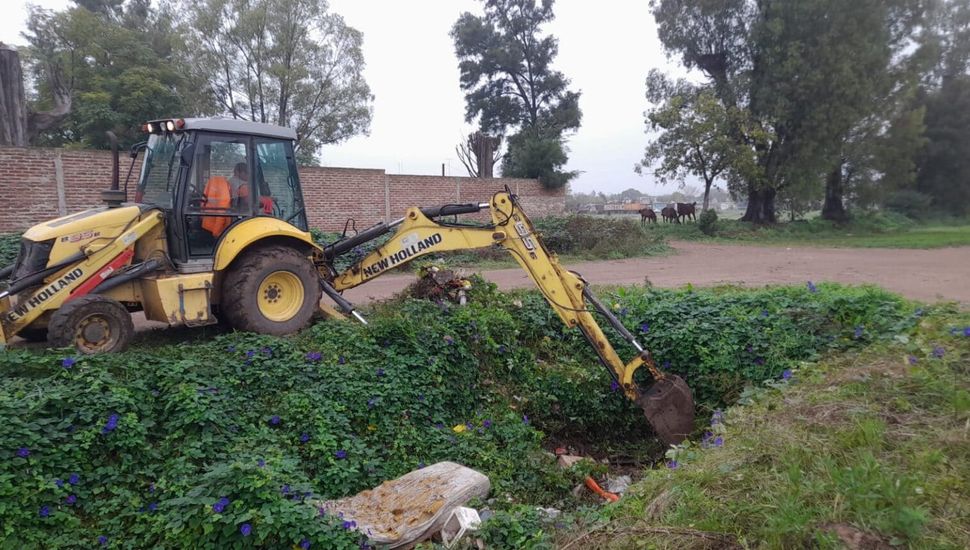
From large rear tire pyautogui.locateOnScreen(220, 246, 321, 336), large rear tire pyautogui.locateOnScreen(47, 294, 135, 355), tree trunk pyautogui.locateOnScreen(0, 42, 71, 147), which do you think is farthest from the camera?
tree trunk pyautogui.locateOnScreen(0, 42, 71, 147)

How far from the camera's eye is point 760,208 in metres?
29.4

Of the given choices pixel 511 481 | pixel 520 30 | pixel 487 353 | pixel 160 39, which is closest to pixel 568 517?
pixel 511 481

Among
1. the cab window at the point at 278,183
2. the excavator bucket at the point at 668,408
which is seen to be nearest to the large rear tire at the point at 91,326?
the cab window at the point at 278,183

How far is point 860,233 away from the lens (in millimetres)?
28750

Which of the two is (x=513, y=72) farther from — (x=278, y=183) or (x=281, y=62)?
(x=278, y=183)

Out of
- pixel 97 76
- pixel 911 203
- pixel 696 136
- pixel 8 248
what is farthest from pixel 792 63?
pixel 97 76

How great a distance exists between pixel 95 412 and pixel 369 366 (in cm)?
220

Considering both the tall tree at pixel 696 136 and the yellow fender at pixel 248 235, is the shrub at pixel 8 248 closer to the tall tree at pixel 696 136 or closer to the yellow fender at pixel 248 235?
the yellow fender at pixel 248 235

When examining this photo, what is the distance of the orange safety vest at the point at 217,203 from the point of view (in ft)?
20.4

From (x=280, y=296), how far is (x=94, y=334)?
1748mm

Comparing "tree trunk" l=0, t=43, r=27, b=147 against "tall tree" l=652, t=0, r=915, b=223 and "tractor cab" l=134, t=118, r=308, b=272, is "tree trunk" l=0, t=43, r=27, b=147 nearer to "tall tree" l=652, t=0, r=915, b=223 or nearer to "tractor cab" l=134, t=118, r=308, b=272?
"tractor cab" l=134, t=118, r=308, b=272

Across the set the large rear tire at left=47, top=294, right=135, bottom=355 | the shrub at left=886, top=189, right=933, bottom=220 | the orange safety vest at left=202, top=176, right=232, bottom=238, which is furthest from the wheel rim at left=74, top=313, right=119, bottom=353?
the shrub at left=886, top=189, right=933, bottom=220

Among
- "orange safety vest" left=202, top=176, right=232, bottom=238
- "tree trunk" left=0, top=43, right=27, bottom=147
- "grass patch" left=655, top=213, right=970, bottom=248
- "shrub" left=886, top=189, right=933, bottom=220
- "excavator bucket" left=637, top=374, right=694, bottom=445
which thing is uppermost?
"tree trunk" left=0, top=43, right=27, bottom=147

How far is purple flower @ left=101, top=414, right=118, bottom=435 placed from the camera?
169 inches
